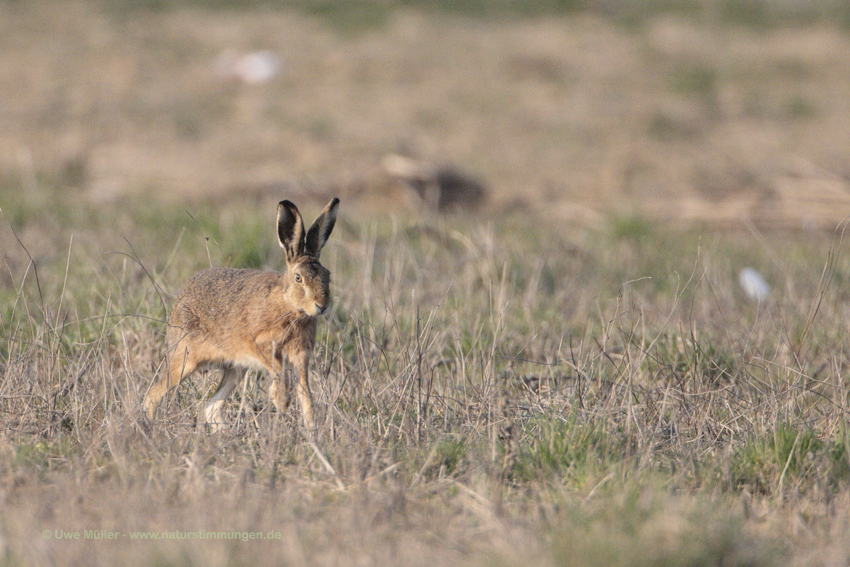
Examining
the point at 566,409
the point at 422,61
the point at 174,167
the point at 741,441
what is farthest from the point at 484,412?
the point at 422,61

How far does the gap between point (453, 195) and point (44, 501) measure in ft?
27.7

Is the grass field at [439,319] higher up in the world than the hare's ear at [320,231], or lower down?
lower down

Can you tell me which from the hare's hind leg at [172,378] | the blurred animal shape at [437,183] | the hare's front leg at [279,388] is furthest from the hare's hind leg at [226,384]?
the blurred animal shape at [437,183]

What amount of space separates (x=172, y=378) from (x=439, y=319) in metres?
1.93

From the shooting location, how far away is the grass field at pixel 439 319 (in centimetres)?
324

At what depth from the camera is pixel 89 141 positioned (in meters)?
12.8

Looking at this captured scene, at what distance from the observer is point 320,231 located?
4.28 m

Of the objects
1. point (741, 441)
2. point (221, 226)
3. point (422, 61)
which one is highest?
point (422, 61)

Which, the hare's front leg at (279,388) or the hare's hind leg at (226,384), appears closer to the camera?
the hare's front leg at (279,388)

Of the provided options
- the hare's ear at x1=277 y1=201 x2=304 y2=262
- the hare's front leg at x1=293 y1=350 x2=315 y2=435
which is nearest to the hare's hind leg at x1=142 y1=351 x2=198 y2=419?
the hare's front leg at x1=293 y1=350 x2=315 y2=435

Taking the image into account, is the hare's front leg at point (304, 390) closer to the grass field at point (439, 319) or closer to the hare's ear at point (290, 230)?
the grass field at point (439, 319)

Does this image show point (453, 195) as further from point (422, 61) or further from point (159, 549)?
point (159, 549)

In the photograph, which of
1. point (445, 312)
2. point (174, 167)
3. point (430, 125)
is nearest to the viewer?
point (445, 312)

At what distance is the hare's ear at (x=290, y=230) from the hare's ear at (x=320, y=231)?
1.7 inches
